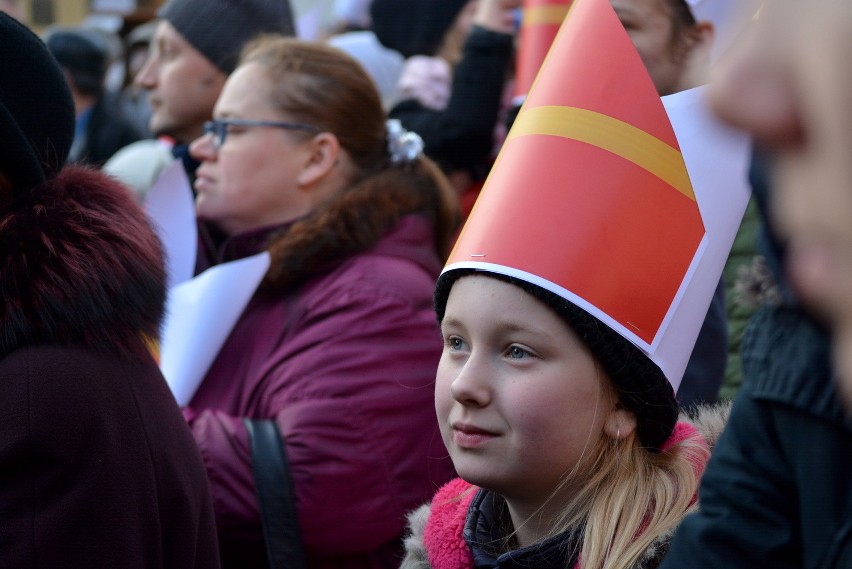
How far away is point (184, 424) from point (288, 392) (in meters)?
0.74

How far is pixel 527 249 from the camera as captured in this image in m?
1.90

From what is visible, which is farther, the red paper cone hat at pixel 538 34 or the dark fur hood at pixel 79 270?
the red paper cone hat at pixel 538 34

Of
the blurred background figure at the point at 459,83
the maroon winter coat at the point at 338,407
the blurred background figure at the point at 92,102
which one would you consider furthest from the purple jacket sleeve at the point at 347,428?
the blurred background figure at the point at 92,102

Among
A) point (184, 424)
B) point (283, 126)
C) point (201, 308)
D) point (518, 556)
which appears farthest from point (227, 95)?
point (518, 556)

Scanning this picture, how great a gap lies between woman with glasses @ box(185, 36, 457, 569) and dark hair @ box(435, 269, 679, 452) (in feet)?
3.09

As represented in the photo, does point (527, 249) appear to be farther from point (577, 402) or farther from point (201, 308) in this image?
point (201, 308)

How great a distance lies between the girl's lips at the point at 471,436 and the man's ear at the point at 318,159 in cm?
170

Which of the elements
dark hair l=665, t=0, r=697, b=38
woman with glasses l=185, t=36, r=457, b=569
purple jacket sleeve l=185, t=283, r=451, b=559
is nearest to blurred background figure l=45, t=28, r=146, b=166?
woman with glasses l=185, t=36, r=457, b=569

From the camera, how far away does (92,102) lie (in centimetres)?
633

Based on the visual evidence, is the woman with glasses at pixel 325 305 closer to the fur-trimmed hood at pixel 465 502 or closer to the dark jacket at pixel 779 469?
the fur-trimmed hood at pixel 465 502

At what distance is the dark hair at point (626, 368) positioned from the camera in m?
1.87

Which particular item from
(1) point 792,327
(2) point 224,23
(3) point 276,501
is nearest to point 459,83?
(2) point 224,23

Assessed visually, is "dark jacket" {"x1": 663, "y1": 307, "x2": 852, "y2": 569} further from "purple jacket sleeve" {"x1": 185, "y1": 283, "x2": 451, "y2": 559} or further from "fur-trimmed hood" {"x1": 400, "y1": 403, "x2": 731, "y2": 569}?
"purple jacket sleeve" {"x1": 185, "y1": 283, "x2": 451, "y2": 559}

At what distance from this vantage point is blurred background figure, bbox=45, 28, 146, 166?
6121 millimetres
